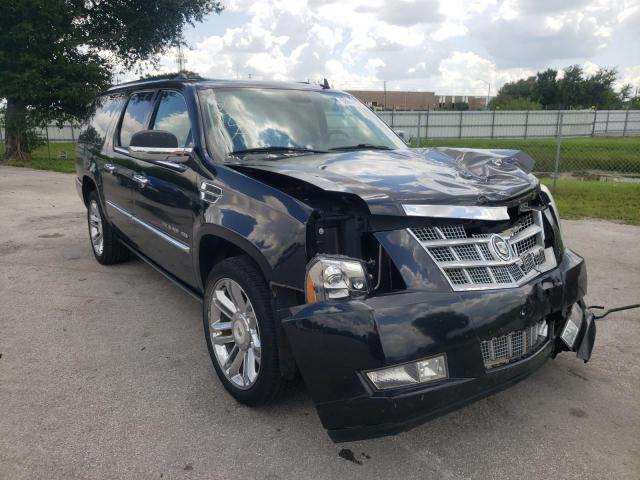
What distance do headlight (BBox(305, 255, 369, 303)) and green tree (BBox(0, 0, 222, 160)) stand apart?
18495 mm

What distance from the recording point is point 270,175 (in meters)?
2.81

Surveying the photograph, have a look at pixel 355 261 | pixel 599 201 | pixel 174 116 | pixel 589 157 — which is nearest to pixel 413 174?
pixel 355 261

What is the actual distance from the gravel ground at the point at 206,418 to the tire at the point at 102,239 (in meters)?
1.13

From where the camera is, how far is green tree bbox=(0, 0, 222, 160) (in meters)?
17.5

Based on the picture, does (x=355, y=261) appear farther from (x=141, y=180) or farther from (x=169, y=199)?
(x=141, y=180)

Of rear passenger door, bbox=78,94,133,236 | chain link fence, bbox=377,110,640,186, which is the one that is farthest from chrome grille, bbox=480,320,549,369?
chain link fence, bbox=377,110,640,186

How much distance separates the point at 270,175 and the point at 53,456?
178 centimetres

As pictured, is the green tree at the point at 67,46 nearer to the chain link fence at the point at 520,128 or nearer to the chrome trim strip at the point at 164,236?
the chain link fence at the point at 520,128

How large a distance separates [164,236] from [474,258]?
7.97 feet

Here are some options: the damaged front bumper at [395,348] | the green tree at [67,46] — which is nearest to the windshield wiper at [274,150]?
the damaged front bumper at [395,348]

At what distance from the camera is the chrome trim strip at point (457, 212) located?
7.91 ft

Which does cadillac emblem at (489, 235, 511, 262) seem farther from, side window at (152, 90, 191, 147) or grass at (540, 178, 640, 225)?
grass at (540, 178, 640, 225)

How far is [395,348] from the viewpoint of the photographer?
7.11 ft

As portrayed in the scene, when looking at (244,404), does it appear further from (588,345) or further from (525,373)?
(588,345)
